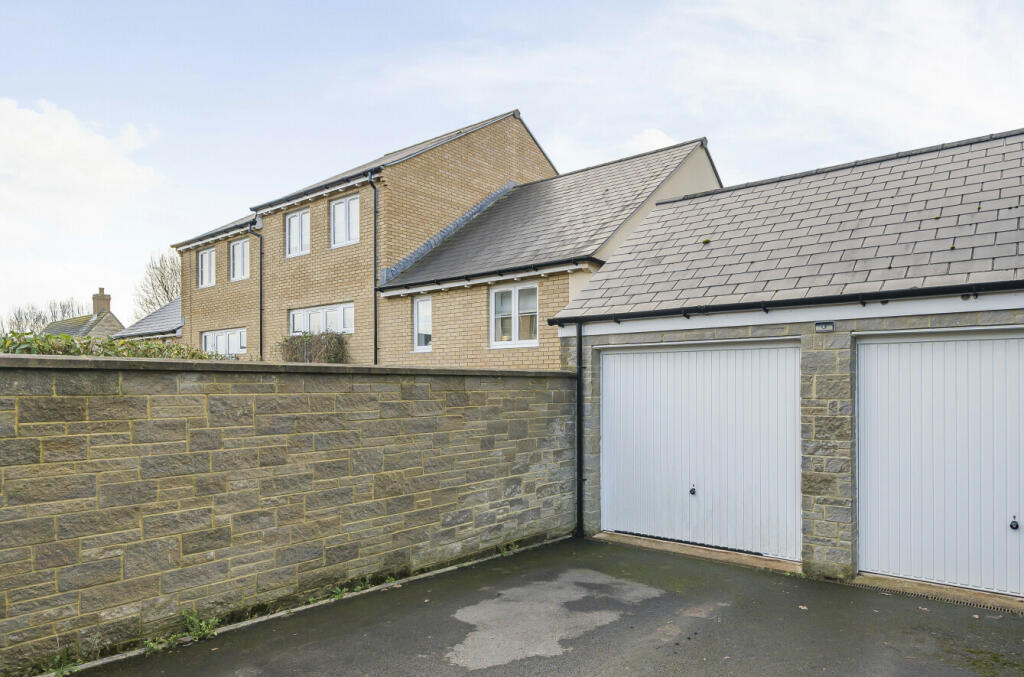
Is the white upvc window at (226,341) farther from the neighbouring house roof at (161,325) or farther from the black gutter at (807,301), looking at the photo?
the black gutter at (807,301)

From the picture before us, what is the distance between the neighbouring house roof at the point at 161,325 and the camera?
2386 centimetres

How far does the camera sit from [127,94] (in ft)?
38.3

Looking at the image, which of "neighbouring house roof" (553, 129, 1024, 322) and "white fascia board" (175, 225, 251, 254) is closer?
"neighbouring house roof" (553, 129, 1024, 322)

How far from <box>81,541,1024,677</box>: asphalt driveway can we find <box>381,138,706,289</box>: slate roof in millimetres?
6918

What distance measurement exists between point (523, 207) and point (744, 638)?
1340cm

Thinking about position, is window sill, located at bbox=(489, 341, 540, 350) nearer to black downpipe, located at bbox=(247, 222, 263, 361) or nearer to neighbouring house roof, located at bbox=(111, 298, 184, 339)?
black downpipe, located at bbox=(247, 222, 263, 361)

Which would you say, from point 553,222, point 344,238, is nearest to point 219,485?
point 553,222

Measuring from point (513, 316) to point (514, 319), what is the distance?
74 millimetres

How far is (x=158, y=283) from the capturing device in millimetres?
39594

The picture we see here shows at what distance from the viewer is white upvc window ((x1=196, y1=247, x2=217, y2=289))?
73.5 feet

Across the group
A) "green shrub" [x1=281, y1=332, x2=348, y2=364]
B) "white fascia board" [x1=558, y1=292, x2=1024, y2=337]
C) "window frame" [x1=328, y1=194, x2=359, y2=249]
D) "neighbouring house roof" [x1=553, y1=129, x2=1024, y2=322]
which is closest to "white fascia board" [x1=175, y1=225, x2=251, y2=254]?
"window frame" [x1=328, y1=194, x2=359, y2=249]

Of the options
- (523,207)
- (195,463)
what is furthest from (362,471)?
(523,207)

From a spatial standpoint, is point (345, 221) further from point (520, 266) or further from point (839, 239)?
point (839, 239)

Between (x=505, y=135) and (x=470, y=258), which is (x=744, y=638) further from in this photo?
(x=505, y=135)
